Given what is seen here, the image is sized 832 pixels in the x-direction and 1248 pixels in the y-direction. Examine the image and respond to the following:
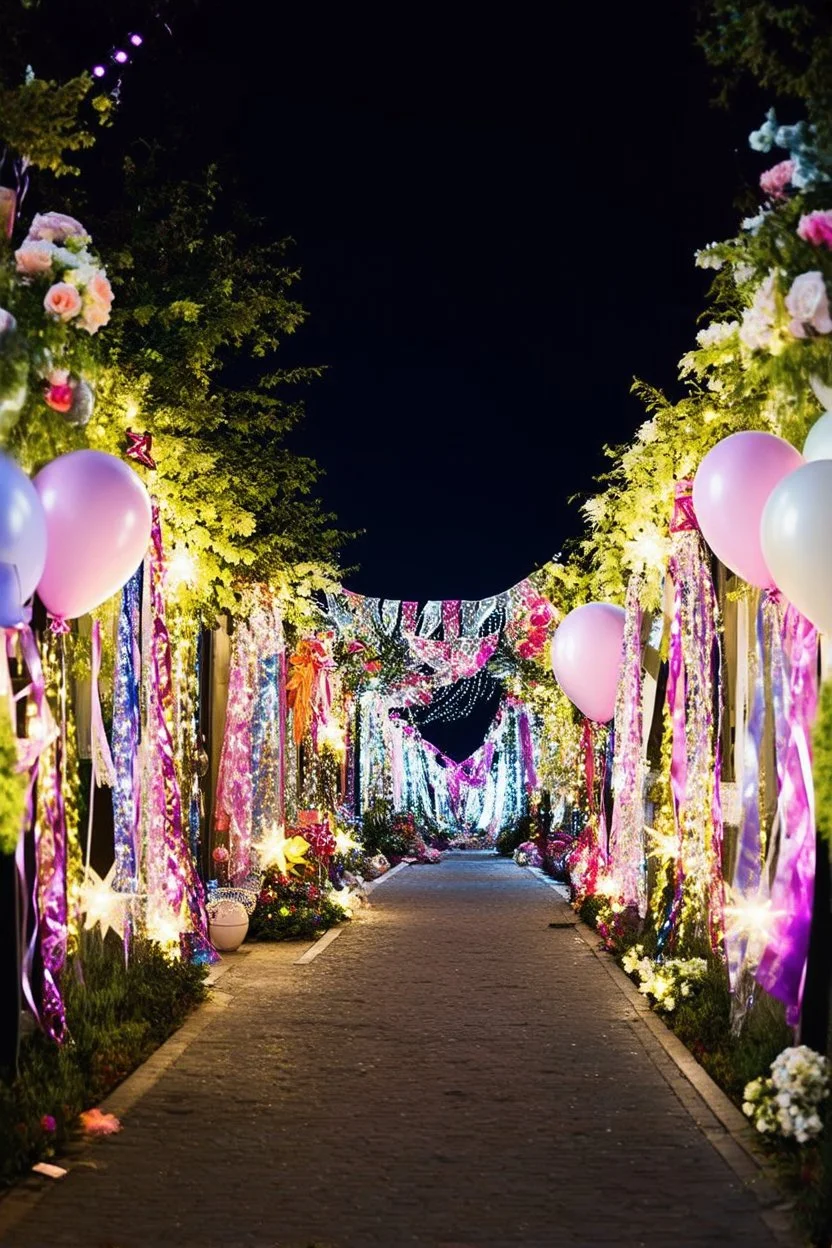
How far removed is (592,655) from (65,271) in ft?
28.8

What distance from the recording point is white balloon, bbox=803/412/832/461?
605 cm

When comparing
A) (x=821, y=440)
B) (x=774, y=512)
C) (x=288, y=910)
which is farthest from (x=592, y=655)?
(x=774, y=512)

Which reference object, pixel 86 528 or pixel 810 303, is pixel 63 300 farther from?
pixel 810 303

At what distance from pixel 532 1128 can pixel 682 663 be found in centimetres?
484

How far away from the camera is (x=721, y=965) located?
32.7 ft

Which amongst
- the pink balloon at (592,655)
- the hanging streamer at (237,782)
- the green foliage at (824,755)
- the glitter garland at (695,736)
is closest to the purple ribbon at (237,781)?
the hanging streamer at (237,782)

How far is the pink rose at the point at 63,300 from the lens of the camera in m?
7.16

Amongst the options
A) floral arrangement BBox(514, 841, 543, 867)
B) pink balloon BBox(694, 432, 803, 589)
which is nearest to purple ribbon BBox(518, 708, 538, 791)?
floral arrangement BBox(514, 841, 543, 867)

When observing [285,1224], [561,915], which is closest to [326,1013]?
[285,1224]

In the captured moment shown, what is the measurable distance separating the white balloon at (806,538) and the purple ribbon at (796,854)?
1.02 m

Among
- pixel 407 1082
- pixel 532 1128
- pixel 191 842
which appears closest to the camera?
pixel 532 1128

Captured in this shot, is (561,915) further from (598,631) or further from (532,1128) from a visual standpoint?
(532,1128)

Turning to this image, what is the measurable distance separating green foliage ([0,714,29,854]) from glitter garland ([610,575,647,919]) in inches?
336

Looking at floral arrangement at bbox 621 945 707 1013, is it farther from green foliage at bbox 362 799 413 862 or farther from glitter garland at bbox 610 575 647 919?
green foliage at bbox 362 799 413 862
